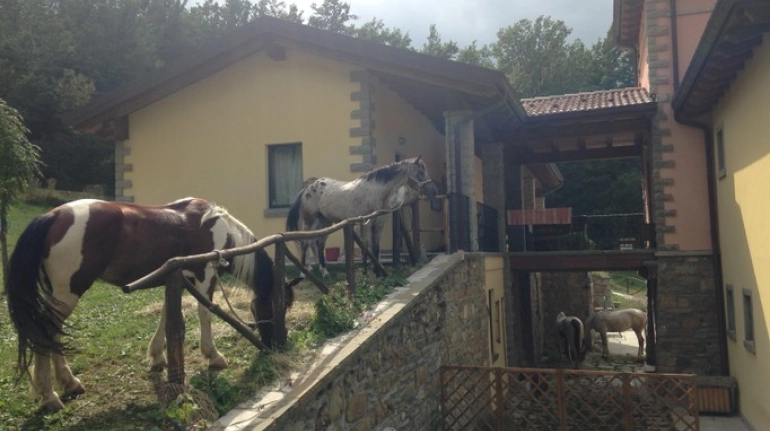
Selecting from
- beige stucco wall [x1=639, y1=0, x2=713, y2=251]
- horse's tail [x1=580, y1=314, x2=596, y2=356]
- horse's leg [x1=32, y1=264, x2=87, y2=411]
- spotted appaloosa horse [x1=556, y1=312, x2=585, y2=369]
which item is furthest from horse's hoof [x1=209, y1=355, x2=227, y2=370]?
horse's tail [x1=580, y1=314, x2=596, y2=356]

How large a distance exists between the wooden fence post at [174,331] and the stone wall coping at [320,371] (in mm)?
411

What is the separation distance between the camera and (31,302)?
14.7ft

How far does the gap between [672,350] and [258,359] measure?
10.3m

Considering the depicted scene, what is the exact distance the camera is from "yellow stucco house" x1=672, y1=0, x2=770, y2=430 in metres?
7.64

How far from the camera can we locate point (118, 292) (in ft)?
32.2

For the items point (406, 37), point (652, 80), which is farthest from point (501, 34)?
point (652, 80)

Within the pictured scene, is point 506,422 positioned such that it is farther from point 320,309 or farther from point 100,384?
point 100,384

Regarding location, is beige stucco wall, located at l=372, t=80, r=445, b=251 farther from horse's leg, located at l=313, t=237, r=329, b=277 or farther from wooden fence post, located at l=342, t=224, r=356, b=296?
wooden fence post, located at l=342, t=224, r=356, b=296

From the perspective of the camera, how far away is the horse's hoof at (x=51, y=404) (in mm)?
4582

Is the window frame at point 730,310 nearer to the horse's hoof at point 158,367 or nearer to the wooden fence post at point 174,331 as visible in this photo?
the horse's hoof at point 158,367

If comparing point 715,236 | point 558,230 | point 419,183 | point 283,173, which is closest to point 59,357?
point 419,183

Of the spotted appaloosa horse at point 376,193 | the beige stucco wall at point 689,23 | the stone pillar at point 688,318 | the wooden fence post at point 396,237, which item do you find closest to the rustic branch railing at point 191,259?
the wooden fence post at point 396,237

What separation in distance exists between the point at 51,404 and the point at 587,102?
1307 cm

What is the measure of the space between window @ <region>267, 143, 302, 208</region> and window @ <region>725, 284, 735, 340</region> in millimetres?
7906
